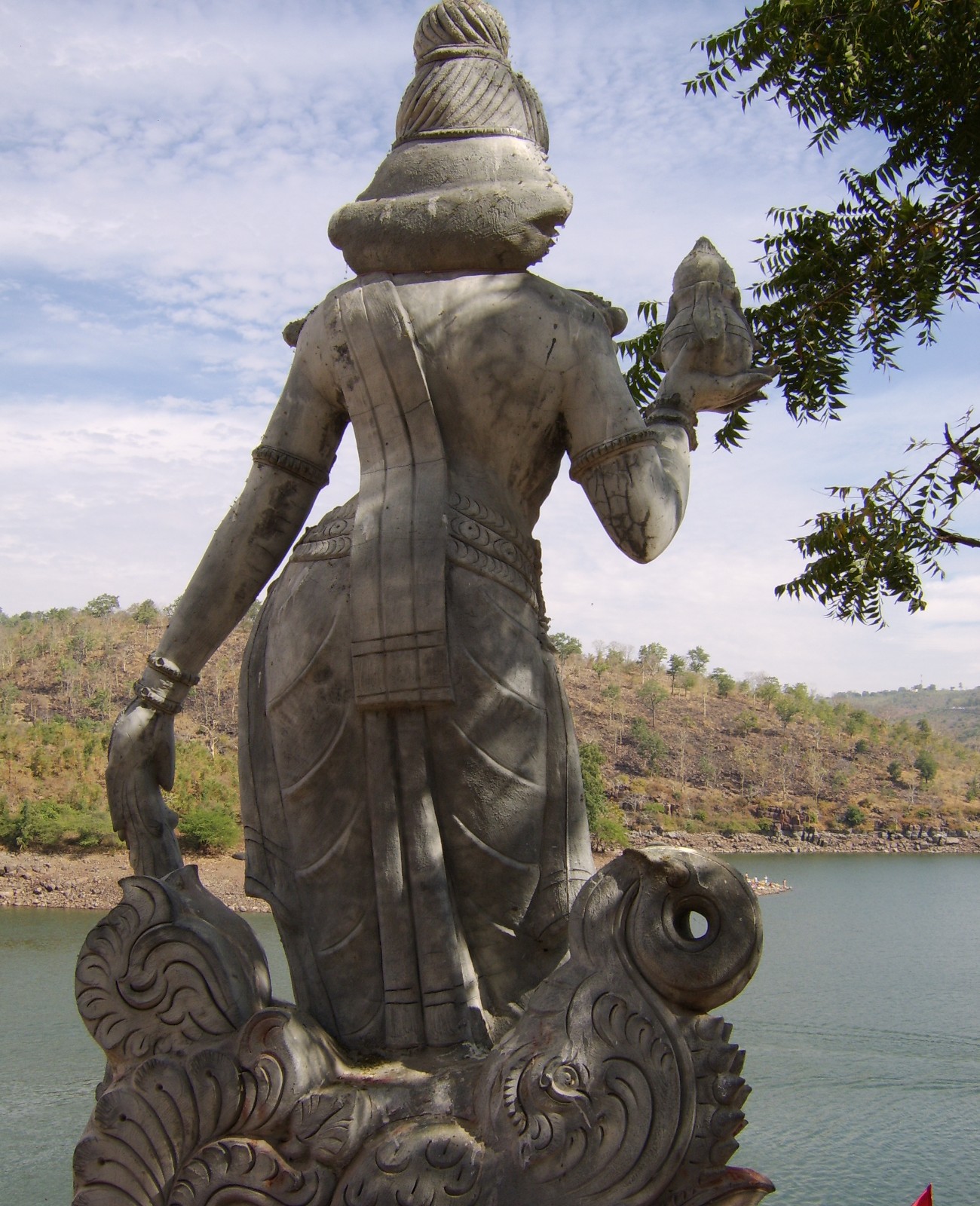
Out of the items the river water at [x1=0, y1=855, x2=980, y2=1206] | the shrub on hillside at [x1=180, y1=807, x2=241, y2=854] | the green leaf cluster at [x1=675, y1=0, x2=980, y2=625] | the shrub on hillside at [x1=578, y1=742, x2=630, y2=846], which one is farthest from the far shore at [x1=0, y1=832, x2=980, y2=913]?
the green leaf cluster at [x1=675, y1=0, x2=980, y2=625]

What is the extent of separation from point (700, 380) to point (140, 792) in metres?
1.75

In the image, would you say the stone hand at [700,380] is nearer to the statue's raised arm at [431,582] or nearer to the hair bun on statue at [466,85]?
the statue's raised arm at [431,582]

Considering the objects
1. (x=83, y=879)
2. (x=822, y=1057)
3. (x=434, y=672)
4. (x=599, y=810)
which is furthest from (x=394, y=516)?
(x=599, y=810)

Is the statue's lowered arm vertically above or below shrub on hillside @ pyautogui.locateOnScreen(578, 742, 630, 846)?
above

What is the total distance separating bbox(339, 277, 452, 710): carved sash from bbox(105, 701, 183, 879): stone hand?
63 cm

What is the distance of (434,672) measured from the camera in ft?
9.03

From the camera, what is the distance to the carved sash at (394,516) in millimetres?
2762

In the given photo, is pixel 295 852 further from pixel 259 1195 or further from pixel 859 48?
pixel 859 48

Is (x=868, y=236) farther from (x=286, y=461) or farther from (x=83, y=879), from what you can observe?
(x=83, y=879)

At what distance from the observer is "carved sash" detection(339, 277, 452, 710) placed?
276 cm

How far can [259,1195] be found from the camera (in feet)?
8.06

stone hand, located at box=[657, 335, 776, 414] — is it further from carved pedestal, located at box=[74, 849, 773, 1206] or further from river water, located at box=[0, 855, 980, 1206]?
river water, located at box=[0, 855, 980, 1206]

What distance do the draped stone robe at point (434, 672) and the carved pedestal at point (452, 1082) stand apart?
0.21 metres

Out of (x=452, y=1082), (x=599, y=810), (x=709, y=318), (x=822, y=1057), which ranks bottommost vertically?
(x=822, y=1057)
